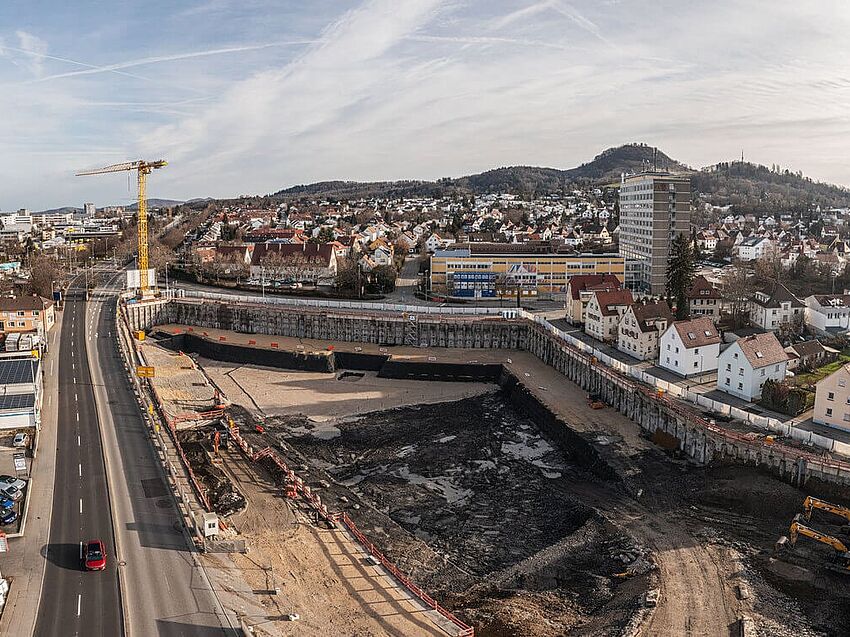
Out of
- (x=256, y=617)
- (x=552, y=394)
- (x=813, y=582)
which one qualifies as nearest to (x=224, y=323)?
(x=552, y=394)

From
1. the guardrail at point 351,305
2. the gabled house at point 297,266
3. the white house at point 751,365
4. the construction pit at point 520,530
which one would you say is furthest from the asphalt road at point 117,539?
the gabled house at point 297,266

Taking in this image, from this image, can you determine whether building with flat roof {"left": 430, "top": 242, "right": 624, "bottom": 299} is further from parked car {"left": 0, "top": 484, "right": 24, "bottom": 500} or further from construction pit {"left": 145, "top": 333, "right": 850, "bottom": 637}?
parked car {"left": 0, "top": 484, "right": 24, "bottom": 500}

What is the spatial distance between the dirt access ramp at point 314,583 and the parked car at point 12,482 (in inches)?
336

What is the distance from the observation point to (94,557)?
2216 cm

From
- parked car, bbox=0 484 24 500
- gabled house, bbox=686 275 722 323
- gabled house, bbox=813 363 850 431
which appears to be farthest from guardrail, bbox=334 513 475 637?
gabled house, bbox=686 275 722 323

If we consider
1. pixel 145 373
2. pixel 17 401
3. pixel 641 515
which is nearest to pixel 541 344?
pixel 641 515

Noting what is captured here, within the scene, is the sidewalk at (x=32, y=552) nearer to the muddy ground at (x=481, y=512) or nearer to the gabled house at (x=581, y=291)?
the muddy ground at (x=481, y=512)

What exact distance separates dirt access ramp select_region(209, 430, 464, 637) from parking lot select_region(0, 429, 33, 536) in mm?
7715

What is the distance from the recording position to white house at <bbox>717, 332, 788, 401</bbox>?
37.2m

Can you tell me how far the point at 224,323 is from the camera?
6775cm

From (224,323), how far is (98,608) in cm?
4943

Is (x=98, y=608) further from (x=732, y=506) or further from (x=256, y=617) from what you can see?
(x=732, y=506)

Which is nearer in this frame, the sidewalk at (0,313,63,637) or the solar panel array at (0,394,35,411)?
the sidewalk at (0,313,63,637)

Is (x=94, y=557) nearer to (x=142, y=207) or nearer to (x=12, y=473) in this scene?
(x=12, y=473)
